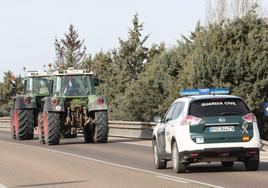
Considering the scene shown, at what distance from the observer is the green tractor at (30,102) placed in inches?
1233

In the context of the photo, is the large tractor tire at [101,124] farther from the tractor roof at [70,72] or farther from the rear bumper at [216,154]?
the rear bumper at [216,154]

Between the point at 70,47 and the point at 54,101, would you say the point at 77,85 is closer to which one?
the point at 54,101

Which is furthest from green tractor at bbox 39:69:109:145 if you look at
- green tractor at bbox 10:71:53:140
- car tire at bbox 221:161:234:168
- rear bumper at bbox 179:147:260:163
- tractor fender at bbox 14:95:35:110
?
rear bumper at bbox 179:147:260:163

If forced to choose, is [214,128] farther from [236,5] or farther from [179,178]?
[236,5]

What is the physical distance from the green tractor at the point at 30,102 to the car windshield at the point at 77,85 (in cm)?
237

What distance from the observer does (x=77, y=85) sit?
2884cm

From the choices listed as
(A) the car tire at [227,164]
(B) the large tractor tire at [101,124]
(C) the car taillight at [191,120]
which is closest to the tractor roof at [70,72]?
(B) the large tractor tire at [101,124]

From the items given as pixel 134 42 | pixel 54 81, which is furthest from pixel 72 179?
pixel 134 42

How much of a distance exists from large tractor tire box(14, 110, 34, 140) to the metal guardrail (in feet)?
13.9

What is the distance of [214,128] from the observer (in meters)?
15.2

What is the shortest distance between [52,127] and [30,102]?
4.48 metres

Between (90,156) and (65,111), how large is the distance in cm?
703

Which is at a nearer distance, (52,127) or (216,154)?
(216,154)

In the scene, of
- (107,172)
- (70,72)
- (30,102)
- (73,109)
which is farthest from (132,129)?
(107,172)
